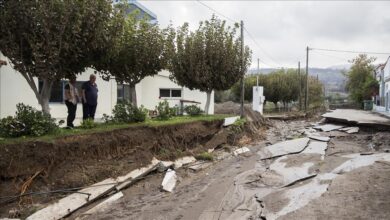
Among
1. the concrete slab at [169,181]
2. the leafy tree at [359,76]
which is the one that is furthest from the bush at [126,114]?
the leafy tree at [359,76]

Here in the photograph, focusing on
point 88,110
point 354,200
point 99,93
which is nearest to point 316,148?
point 354,200

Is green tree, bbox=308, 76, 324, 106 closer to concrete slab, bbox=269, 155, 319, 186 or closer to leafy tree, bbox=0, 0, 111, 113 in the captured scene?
concrete slab, bbox=269, 155, 319, 186

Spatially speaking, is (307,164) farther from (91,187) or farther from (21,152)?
(21,152)

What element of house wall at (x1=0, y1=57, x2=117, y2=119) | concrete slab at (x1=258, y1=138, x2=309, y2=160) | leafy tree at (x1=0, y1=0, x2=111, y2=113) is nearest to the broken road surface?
concrete slab at (x1=258, y1=138, x2=309, y2=160)

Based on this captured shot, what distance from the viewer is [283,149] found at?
42.7ft

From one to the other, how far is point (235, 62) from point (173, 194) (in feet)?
31.1

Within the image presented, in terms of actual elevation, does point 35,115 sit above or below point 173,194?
above

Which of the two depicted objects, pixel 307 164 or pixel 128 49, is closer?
pixel 307 164

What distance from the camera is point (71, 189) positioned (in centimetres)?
733

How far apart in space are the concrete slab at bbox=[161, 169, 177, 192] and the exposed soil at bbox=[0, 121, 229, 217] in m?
0.78

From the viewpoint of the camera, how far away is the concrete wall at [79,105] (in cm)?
1287

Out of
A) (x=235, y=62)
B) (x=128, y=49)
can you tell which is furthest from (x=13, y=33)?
(x=235, y=62)

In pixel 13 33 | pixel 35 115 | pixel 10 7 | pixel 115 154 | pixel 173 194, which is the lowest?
pixel 173 194

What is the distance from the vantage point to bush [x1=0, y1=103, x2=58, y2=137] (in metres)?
7.31
